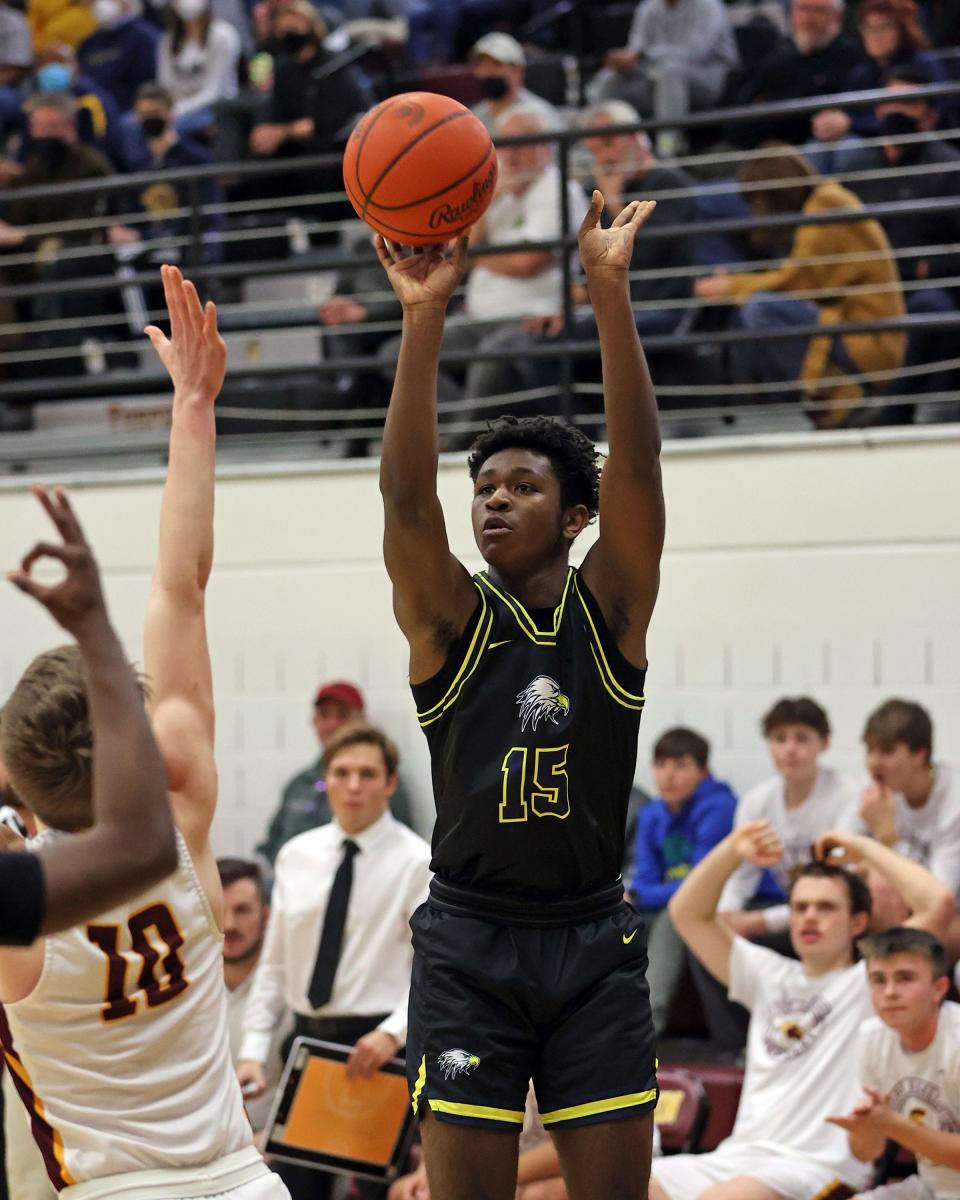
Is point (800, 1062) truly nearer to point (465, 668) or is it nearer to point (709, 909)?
point (709, 909)

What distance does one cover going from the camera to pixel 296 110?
961 cm

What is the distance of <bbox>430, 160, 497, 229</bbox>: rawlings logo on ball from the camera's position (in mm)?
3453

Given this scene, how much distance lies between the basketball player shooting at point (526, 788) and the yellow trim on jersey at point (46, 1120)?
80cm

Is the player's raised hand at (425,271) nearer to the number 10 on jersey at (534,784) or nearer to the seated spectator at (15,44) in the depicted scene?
the number 10 on jersey at (534,784)

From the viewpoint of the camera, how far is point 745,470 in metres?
7.20

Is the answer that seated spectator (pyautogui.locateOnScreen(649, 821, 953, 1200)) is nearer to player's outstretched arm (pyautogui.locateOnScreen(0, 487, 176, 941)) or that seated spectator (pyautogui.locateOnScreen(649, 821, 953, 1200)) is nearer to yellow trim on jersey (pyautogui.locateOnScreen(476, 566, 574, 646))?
yellow trim on jersey (pyautogui.locateOnScreen(476, 566, 574, 646))

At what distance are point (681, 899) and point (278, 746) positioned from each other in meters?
2.77

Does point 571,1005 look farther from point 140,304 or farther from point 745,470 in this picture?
point 140,304

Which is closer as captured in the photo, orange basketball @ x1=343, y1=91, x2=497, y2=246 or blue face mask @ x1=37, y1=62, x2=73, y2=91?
orange basketball @ x1=343, y1=91, x2=497, y2=246

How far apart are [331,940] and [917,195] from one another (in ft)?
13.9

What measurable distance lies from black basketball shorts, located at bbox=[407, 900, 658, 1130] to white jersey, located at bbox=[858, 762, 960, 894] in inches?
128

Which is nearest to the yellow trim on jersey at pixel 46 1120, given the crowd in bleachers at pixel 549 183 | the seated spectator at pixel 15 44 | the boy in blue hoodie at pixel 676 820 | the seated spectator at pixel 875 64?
the boy in blue hoodie at pixel 676 820

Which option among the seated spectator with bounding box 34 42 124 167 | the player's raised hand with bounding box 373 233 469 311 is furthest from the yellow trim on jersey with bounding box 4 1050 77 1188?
the seated spectator with bounding box 34 42 124 167

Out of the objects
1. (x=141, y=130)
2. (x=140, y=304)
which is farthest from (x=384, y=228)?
(x=141, y=130)
